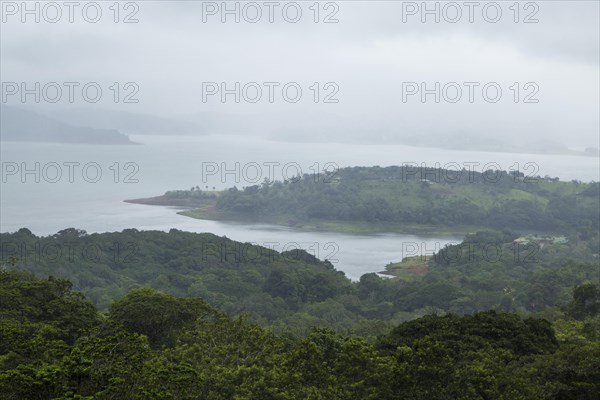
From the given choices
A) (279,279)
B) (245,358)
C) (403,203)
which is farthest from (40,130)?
(245,358)

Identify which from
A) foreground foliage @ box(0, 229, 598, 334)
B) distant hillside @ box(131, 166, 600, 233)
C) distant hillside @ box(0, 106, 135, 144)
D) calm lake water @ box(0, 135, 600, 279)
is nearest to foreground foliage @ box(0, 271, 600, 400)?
→ foreground foliage @ box(0, 229, 598, 334)

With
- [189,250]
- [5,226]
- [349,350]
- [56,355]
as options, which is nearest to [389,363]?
[349,350]

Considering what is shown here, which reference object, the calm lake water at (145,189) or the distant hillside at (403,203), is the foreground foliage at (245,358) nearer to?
the calm lake water at (145,189)

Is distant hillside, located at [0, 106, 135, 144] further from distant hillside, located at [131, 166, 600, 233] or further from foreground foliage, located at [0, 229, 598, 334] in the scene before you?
foreground foliage, located at [0, 229, 598, 334]

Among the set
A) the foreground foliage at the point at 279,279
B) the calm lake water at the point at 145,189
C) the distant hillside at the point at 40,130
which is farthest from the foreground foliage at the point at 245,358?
the distant hillside at the point at 40,130

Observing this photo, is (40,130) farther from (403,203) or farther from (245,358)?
(245,358)
